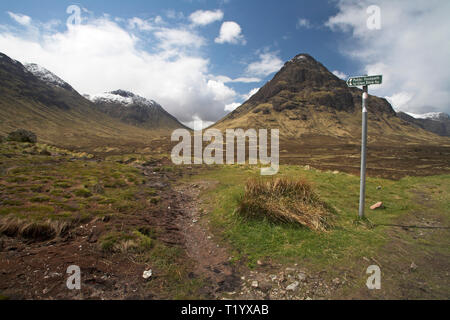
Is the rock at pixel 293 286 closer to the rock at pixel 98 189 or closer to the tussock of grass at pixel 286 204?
the tussock of grass at pixel 286 204

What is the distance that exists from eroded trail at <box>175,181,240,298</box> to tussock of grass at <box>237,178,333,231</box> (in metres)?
1.79

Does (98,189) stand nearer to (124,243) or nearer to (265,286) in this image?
(124,243)

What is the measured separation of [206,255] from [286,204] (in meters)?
3.62

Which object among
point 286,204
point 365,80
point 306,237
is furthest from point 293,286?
point 365,80

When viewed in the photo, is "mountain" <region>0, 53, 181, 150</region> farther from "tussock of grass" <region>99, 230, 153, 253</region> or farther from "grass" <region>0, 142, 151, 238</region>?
"tussock of grass" <region>99, 230, 153, 253</region>

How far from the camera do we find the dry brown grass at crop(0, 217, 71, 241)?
224 inches

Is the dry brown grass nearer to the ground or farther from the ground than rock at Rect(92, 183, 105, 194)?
nearer to the ground

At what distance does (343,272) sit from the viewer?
15.4ft

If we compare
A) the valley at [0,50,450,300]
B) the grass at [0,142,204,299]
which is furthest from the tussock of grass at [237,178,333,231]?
the grass at [0,142,204,299]

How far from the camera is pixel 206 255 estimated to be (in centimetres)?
583

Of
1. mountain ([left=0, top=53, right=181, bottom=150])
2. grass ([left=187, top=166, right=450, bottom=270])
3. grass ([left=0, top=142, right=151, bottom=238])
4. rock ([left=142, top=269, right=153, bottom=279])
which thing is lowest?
rock ([left=142, top=269, right=153, bottom=279])
